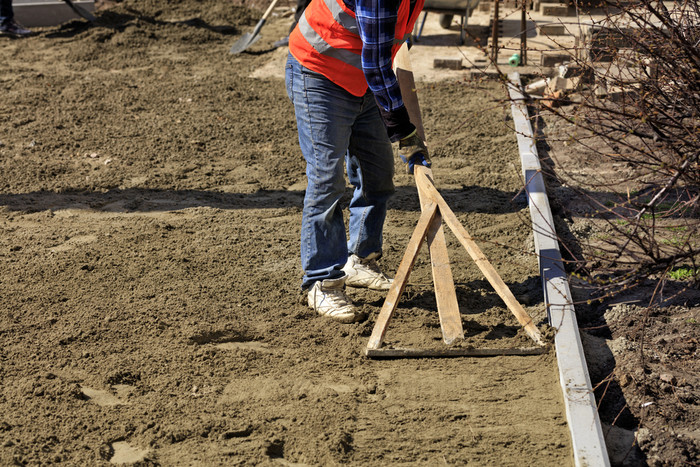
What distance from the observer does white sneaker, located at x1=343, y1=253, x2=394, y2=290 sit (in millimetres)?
4285

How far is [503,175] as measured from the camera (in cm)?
587

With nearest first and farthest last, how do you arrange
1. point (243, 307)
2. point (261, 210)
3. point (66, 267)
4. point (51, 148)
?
point (243, 307), point (66, 267), point (261, 210), point (51, 148)

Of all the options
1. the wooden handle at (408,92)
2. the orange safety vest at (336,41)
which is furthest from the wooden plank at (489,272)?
the orange safety vest at (336,41)

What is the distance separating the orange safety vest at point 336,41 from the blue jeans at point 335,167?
6cm

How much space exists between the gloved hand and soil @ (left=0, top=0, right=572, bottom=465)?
0.57m

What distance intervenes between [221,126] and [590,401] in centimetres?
483

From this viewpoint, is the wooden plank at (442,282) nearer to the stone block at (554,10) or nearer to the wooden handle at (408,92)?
the wooden handle at (408,92)

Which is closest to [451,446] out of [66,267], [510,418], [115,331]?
[510,418]

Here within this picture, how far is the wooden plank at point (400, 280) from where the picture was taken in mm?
3646

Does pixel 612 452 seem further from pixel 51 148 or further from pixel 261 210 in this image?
pixel 51 148

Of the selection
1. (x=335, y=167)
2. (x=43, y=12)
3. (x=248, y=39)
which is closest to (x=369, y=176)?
(x=335, y=167)

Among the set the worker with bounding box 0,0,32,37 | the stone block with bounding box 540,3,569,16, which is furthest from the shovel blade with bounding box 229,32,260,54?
the stone block with bounding box 540,3,569,16

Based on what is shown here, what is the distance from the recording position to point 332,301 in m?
3.96

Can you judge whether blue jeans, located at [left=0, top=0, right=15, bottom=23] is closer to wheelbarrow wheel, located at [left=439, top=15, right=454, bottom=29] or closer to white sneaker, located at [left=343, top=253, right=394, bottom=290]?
wheelbarrow wheel, located at [left=439, top=15, right=454, bottom=29]
